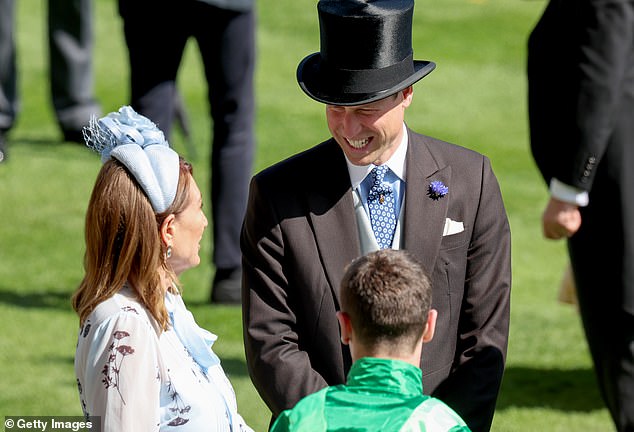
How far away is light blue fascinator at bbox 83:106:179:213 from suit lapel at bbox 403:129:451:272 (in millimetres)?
738

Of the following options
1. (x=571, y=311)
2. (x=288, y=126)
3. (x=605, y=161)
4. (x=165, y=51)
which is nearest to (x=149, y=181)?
(x=605, y=161)

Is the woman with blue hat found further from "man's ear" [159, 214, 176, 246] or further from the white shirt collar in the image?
the white shirt collar

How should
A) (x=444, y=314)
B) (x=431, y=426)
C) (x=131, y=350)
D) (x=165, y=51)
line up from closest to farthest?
1. (x=431, y=426)
2. (x=131, y=350)
3. (x=444, y=314)
4. (x=165, y=51)

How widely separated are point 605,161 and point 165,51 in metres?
3.00

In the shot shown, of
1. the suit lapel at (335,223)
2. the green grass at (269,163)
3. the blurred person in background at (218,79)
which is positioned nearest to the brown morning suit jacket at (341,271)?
the suit lapel at (335,223)

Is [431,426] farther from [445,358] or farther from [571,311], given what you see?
[571,311]

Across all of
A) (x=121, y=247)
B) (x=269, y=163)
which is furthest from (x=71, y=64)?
(x=121, y=247)

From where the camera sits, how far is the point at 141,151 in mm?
3678

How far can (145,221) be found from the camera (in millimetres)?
3566

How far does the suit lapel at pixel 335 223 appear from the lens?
3.88m

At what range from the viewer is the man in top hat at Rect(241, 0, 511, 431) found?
152 inches

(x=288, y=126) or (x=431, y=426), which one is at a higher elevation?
(x=431, y=426)

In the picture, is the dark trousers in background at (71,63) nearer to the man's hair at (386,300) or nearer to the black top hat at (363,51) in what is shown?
the black top hat at (363,51)

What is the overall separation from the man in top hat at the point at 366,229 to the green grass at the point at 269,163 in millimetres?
2143
